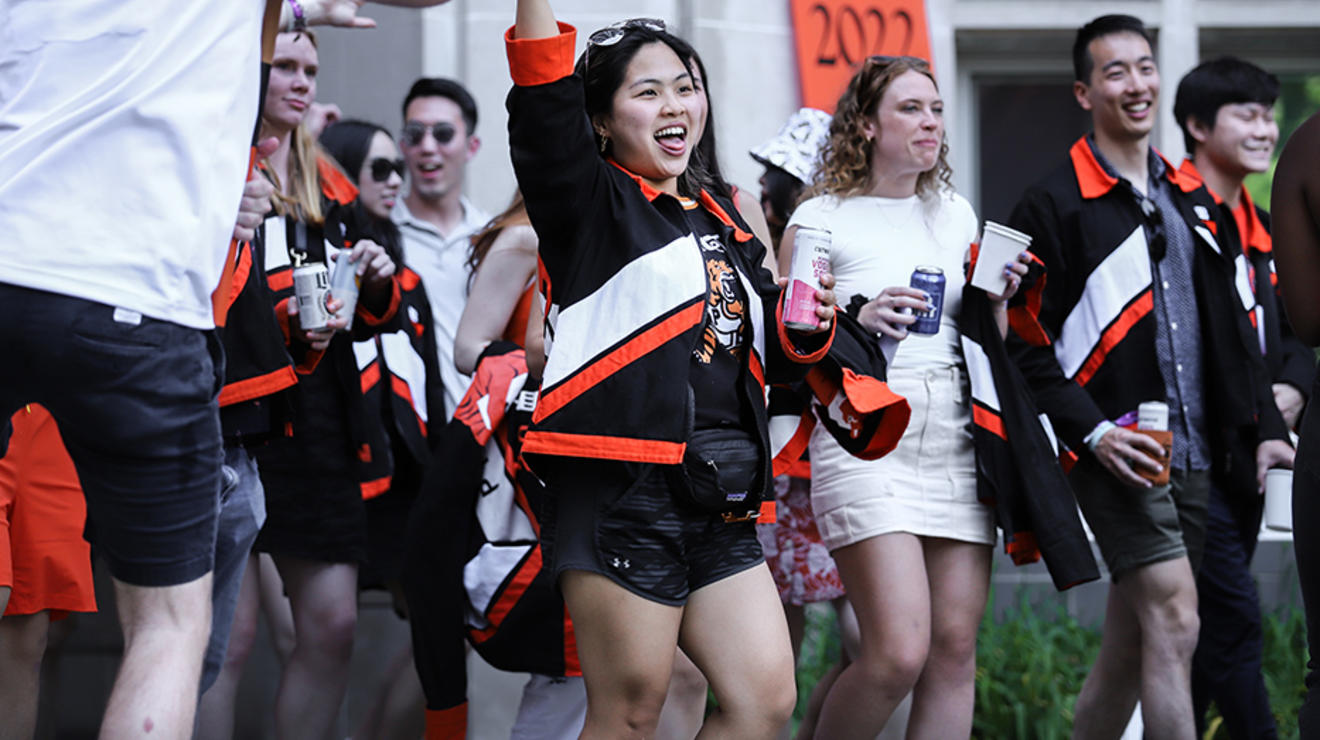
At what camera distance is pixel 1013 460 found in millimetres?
4172

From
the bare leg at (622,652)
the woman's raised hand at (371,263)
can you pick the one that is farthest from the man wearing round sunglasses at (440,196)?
the bare leg at (622,652)

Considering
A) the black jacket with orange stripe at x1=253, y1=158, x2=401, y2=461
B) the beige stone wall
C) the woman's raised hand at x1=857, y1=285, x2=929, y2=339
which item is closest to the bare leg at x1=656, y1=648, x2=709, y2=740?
the woman's raised hand at x1=857, y1=285, x2=929, y2=339

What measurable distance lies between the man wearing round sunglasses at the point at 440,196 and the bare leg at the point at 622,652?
2.76 metres

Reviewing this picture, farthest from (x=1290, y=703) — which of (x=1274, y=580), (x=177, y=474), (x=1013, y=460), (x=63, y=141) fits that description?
(x=63, y=141)

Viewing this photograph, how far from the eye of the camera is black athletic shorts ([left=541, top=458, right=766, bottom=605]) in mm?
3018

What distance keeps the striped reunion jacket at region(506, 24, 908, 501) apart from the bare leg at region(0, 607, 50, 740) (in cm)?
151

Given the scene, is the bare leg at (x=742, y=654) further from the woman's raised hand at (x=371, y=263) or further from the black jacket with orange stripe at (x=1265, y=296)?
the black jacket with orange stripe at (x=1265, y=296)

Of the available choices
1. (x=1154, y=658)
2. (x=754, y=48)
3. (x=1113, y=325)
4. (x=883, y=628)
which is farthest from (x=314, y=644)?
(x=754, y=48)

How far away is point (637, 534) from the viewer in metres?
3.04

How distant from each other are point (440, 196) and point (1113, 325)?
2627 mm

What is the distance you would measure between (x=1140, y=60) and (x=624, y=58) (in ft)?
7.70

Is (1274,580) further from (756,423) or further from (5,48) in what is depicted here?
(5,48)

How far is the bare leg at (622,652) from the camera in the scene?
2998 mm

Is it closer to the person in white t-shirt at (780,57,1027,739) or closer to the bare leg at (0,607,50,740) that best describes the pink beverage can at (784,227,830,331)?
the person in white t-shirt at (780,57,1027,739)
